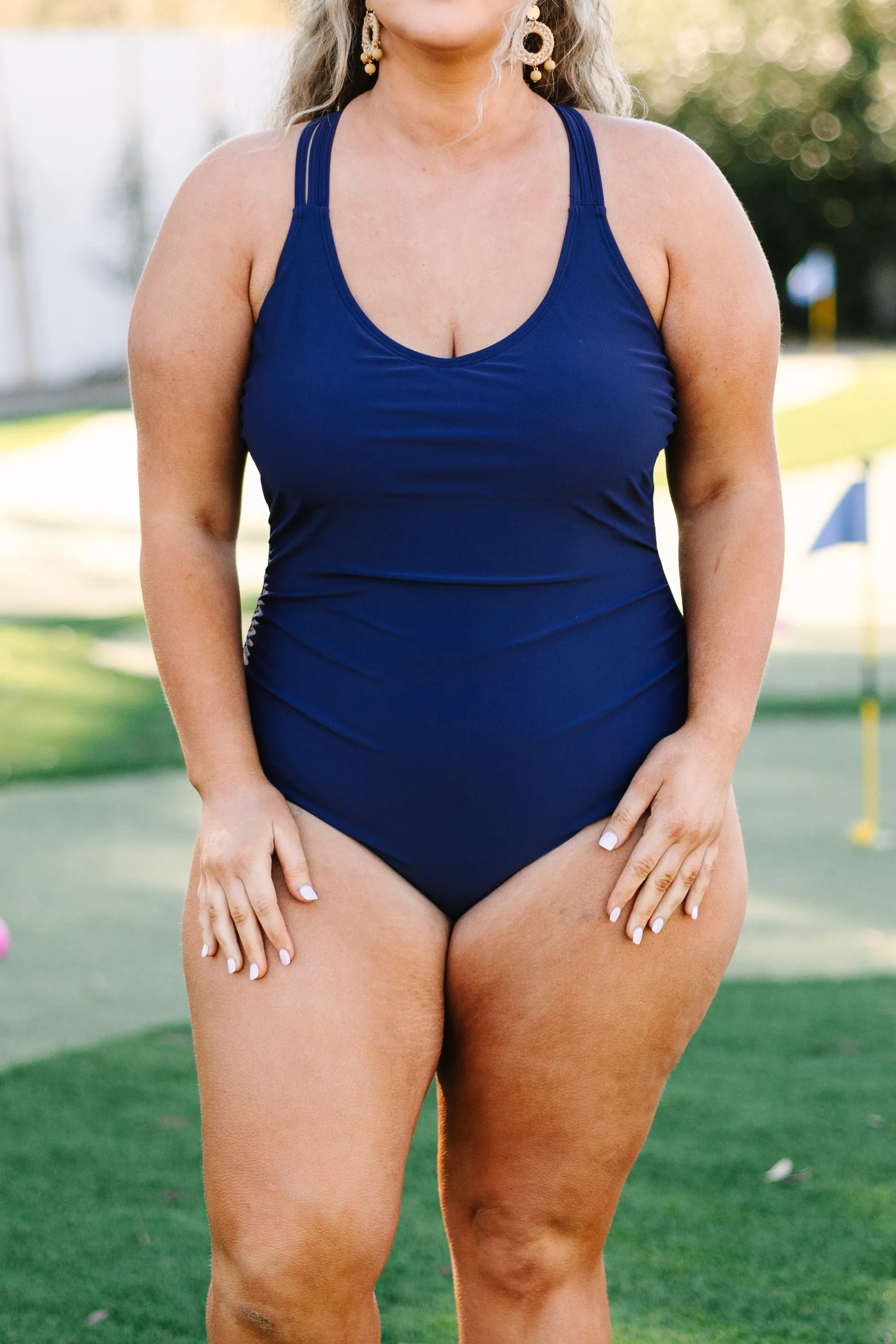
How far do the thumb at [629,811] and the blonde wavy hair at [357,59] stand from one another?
75cm

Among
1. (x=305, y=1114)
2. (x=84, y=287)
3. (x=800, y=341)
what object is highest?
(x=305, y=1114)

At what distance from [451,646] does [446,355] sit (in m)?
0.27

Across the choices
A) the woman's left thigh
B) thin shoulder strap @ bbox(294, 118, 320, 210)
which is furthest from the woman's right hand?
thin shoulder strap @ bbox(294, 118, 320, 210)

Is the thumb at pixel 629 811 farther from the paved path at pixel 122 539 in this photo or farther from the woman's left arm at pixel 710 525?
the paved path at pixel 122 539

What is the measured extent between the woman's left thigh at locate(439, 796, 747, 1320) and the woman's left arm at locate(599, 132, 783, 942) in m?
0.03

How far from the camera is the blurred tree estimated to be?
2609 centimetres

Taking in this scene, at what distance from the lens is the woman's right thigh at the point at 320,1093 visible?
1431mm

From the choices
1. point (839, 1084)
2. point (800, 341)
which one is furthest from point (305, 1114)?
point (800, 341)

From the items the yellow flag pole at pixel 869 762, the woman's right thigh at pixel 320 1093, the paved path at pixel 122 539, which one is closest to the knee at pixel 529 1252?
the woman's right thigh at pixel 320 1093

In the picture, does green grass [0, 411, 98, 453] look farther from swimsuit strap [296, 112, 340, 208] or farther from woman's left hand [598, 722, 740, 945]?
woman's left hand [598, 722, 740, 945]

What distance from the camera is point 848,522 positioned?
424 cm

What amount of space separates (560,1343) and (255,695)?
2.37ft

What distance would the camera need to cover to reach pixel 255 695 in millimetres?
1626

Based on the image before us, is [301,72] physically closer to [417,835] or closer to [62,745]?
[417,835]
